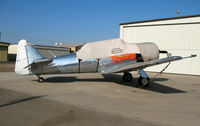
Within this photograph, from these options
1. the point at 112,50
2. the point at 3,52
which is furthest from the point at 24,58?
the point at 3,52

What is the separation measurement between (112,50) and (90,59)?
138 centimetres

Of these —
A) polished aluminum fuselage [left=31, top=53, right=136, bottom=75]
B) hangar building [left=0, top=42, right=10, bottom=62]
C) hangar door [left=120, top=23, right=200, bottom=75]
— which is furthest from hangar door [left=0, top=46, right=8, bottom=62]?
polished aluminum fuselage [left=31, top=53, right=136, bottom=75]

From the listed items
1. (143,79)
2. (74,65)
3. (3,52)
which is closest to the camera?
(143,79)

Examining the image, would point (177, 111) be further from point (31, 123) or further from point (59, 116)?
point (31, 123)

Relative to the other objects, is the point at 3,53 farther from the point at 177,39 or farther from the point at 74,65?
the point at 177,39

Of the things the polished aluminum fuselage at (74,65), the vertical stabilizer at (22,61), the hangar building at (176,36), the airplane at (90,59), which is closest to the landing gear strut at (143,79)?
the airplane at (90,59)

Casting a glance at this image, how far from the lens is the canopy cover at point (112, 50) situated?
407 inches

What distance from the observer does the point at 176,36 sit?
19.1 m

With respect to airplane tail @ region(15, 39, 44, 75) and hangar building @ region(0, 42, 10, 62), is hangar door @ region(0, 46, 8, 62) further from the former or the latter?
airplane tail @ region(15, 39, 44, 75)

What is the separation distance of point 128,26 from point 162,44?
15.9ft

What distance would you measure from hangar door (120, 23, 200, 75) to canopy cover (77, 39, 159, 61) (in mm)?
9303

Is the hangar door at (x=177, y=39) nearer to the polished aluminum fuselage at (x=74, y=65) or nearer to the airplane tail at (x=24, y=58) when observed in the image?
the polished aluminum fuselage at (x=74, y=65)

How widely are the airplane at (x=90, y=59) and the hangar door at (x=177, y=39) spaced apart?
30.6 ft

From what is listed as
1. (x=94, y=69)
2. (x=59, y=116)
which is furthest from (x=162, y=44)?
(x=59, y=116)
